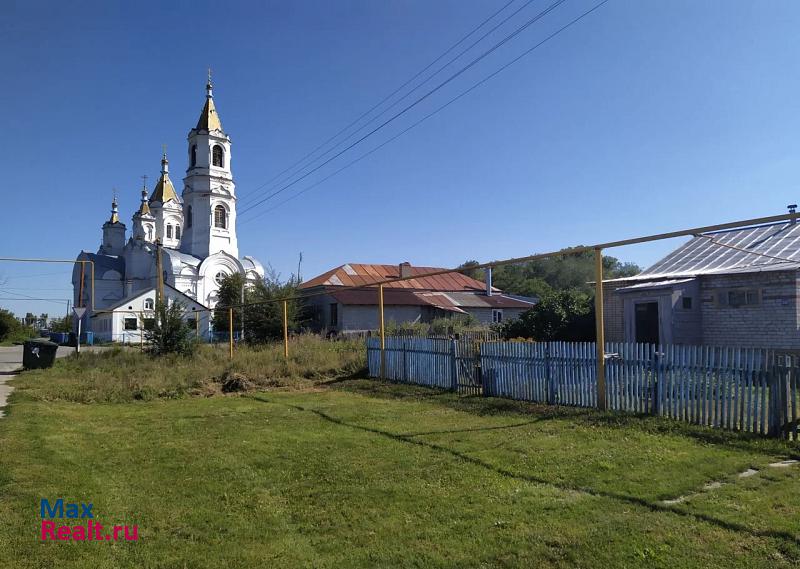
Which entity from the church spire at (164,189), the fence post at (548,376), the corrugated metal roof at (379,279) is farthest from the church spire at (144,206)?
the fence post at (548,376)

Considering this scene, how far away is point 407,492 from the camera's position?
5.39 m

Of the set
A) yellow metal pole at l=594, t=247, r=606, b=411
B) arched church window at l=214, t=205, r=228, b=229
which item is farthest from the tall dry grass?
arched church window at l=214, t=205, r=228, b=229

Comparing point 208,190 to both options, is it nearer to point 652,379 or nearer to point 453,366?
point 453,366

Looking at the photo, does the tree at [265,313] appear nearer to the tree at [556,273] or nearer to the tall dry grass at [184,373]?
the tall dry grass at [184,373]

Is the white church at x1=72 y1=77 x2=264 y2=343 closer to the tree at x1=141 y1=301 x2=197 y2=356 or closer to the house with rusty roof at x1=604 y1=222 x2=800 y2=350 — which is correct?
the tree at x1=141 y1=301 x2=197 y2=356

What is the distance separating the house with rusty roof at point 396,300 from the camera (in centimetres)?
3753

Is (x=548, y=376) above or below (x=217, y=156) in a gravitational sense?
below

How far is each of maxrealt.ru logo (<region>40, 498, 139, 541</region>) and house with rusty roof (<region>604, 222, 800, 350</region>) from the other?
1556 centimetres

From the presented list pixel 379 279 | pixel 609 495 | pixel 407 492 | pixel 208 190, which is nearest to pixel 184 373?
pixel 407 492

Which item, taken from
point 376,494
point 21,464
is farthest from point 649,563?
point 21,464

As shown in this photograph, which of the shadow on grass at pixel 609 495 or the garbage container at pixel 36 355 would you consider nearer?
the shadow on grass at pixel 609 495

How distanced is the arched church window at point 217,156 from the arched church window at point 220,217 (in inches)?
175

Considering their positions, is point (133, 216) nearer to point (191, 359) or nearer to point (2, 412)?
point (191, 359)

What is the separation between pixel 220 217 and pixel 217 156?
6366mm
